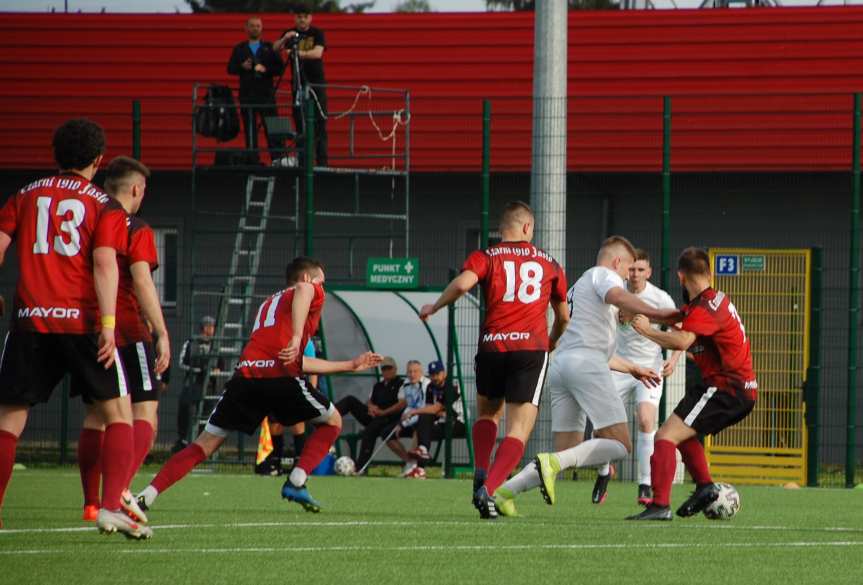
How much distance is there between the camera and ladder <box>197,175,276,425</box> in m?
18.5

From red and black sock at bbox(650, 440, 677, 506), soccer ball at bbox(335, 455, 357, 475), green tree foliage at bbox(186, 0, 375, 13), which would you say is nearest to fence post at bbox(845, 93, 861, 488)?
soccer ball at bbox(335, 455, 357, 475)

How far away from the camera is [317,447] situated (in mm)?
10797

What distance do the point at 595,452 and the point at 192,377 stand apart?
9.17 m

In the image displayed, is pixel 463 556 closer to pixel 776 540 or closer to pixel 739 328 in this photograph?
pixel 776 540

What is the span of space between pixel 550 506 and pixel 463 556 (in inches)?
173

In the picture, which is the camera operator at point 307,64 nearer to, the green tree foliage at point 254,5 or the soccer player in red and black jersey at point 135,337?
the soccer player in red and black jersey at point 135,337

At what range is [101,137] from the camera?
27.3 feet

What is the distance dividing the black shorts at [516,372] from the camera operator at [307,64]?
29.4 feet

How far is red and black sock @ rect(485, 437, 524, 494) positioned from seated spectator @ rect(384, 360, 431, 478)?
7.97 metres

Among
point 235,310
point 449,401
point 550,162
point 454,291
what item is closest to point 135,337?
point 454,291

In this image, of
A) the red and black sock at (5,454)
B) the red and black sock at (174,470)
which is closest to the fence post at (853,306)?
the red and black sock at (174,470)

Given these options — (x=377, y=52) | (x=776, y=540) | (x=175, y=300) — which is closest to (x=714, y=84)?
(x=377, y=52)

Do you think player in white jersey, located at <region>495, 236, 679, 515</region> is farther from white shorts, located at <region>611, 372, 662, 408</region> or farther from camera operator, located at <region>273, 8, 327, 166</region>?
camera operator, located at <region>273, 8, 327, 166</region>

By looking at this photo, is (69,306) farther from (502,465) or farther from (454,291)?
(502,465)
